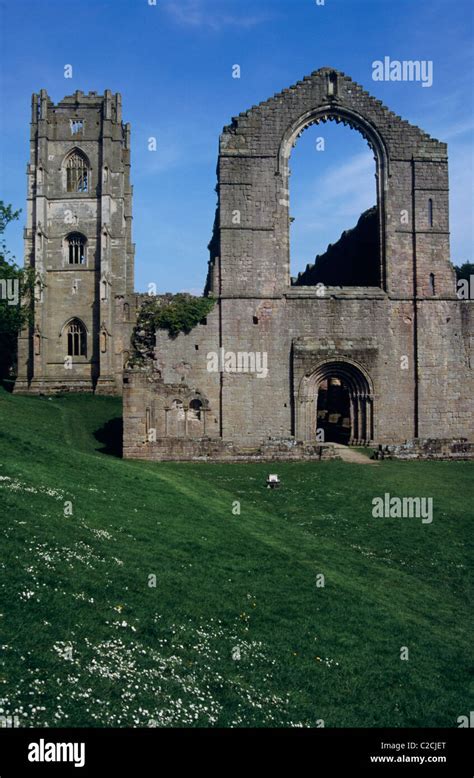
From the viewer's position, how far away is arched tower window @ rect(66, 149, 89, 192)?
50938 mm

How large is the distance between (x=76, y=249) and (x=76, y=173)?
629cm

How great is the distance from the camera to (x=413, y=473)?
75.8 feet

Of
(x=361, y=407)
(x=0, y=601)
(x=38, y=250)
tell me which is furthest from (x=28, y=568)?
(x=38, y=250)

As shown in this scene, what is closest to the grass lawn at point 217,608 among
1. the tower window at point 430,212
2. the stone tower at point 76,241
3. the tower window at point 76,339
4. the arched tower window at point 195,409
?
the arched tower window at point 195,409

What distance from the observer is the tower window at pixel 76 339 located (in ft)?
161

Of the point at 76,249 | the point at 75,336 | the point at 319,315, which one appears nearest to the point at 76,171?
the point at 76,249

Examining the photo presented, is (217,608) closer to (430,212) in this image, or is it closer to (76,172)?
(430,212)

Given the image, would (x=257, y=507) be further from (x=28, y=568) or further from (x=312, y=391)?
(x=312, y=391)

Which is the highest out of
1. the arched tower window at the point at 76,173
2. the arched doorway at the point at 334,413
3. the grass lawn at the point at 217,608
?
the arched tower window at the point at 76,173

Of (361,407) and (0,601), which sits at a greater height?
(361,407)

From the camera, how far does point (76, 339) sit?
49562mm

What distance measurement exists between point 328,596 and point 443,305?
2346 centimetres

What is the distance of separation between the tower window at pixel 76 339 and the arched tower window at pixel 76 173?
1115 cm

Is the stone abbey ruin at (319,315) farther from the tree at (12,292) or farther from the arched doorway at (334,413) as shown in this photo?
the tree at (12,292)
